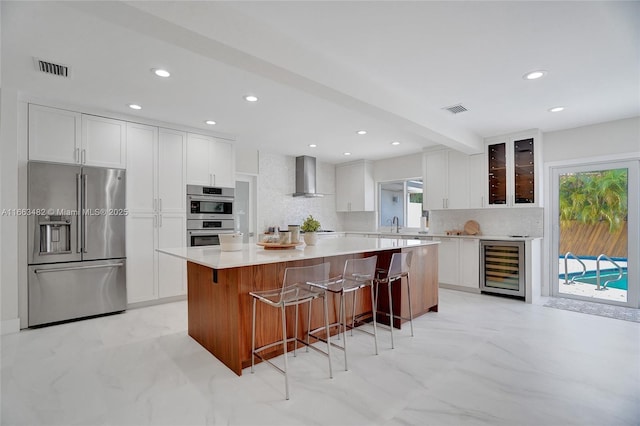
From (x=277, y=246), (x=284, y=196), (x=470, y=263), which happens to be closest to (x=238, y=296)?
(x=277, y=246)

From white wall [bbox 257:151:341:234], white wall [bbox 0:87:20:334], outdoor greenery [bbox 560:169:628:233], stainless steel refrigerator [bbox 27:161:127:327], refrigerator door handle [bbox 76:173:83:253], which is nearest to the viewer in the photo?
white wall [bbox 0:87:20:334]

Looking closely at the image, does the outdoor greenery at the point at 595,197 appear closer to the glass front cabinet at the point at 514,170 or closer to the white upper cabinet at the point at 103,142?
the glass front cabinet at the point at 514,170

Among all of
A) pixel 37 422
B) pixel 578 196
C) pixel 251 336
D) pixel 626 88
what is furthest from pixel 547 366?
pixel 37 422

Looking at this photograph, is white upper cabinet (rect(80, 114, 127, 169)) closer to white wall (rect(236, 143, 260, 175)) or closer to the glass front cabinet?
white wall (rect(236, 143, 260, 175))

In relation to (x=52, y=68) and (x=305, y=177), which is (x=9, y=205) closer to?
(x=52, y=68)

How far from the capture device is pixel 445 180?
5.64 meters

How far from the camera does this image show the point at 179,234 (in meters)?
4.62

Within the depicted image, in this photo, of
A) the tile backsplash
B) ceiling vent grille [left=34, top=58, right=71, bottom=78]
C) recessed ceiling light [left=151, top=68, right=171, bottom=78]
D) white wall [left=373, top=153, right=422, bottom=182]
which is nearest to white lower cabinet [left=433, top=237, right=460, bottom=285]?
the tile backsplash

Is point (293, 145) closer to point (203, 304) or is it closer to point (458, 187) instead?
point (458, 187)

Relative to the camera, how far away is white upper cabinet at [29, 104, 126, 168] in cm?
356

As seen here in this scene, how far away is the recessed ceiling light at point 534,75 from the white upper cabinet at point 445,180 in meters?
2.37

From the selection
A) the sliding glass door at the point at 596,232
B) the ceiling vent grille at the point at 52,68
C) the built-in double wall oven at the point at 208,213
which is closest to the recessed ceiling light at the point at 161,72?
the ceiling vent grille at the point at 52,68

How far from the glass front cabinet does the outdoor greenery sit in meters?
0.44

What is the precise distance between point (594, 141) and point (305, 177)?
15.2 feet
